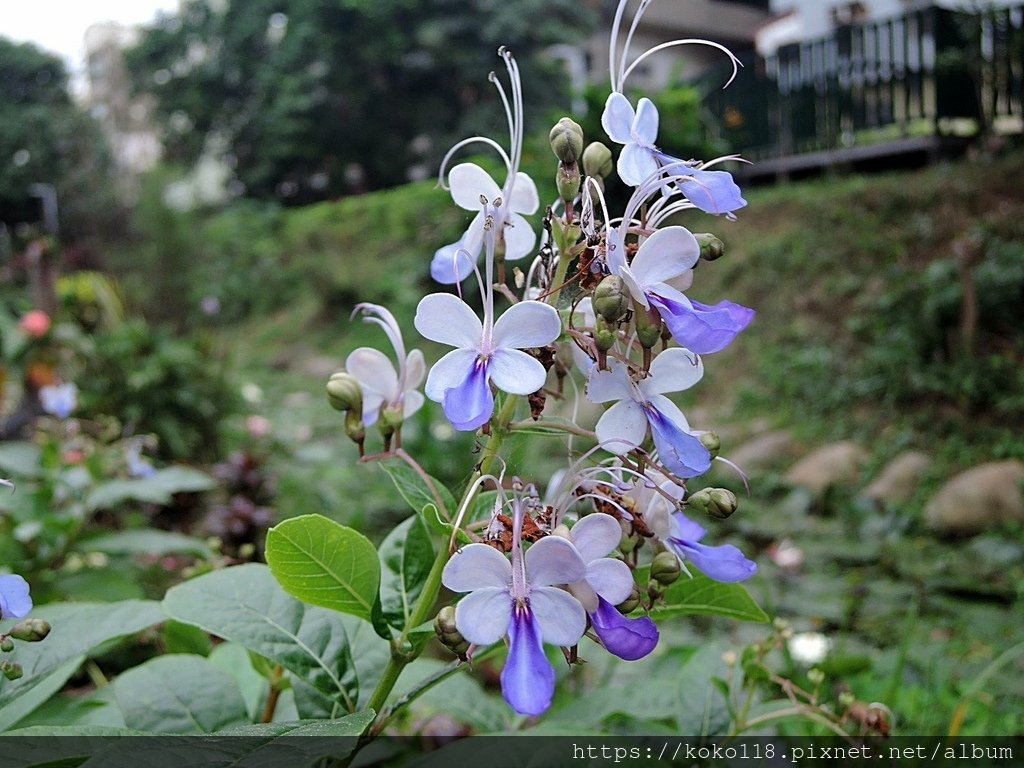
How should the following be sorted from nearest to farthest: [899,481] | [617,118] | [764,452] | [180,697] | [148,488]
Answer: [617,118] → [180,697] → [148,488] → [899,481] → [764,452]

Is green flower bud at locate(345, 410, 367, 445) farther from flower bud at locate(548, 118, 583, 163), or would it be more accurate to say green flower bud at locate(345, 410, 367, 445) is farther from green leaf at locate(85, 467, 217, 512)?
green leaf at locate(85, 467, 217, 512)

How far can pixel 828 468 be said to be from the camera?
3.37 m

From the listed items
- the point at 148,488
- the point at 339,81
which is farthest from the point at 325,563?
the point at 339,81

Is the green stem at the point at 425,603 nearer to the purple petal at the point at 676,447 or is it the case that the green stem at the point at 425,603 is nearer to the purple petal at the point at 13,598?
the purple petal at the point at 676,447

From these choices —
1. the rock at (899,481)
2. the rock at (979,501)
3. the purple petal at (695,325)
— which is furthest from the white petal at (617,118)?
the rock at (899,481)

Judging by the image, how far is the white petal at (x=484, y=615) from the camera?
18.3 inches

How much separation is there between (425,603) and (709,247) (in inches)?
11.6

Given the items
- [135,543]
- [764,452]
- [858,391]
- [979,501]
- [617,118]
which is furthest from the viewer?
[858,391]

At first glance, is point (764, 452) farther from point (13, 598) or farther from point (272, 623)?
point (13, 598)

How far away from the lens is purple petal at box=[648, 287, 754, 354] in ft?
1.64

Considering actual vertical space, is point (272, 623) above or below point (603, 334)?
below

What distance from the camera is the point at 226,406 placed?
3.88 m

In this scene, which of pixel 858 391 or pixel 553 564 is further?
pixel 858 391

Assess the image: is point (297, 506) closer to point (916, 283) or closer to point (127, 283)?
point (916, 283)
